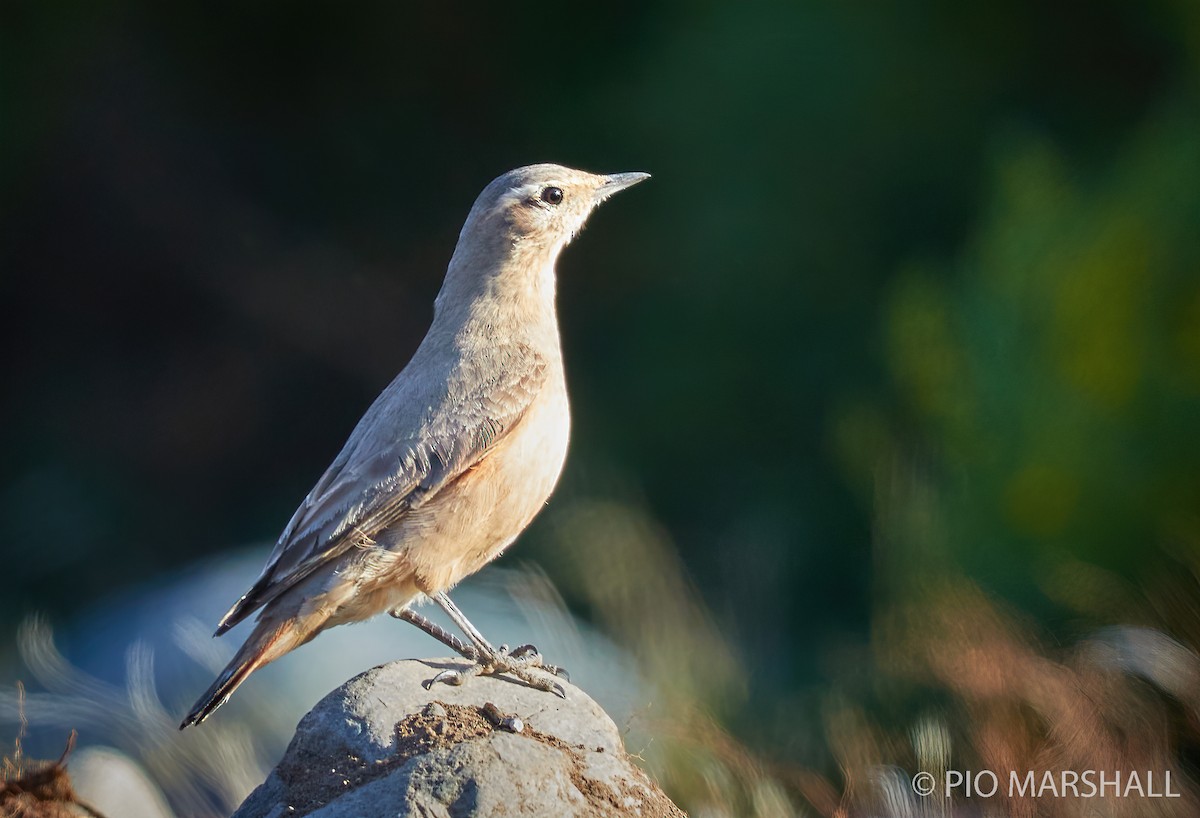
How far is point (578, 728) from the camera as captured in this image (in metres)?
3.13

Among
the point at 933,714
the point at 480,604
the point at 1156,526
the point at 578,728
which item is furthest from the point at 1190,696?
the point at 480,604

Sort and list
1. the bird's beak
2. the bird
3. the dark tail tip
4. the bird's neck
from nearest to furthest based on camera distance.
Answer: the dark tail tip
the bird
the bird's neck
the bird's beak

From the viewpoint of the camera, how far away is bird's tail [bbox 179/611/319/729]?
3.29 m

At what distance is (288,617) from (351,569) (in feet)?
0.70

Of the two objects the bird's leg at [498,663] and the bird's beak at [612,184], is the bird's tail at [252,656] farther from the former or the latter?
the bird's beak at [612,184]

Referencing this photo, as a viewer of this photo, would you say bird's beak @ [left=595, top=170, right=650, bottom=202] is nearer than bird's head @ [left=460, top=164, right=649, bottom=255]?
No

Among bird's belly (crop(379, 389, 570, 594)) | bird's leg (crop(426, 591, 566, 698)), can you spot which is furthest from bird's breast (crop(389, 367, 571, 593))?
bird's leg (crop(426, 591, 566, 698))

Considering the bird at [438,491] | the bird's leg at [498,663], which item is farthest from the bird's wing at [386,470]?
the bird's leg at [498,663]

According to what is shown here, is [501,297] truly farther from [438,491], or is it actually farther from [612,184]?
[438,491]

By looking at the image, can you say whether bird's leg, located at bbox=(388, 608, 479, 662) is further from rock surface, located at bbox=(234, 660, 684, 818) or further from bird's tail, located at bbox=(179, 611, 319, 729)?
bird's tail, located at bbox=(179, 611, 319, 729)

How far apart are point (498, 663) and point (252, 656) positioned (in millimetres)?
660

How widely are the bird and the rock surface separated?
133mm

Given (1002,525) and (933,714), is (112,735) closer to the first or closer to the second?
(933,714)

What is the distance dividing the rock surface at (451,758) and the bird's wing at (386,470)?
0.46 m
